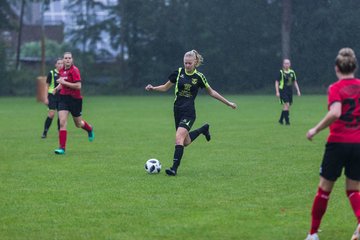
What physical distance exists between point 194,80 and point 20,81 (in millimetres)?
41726

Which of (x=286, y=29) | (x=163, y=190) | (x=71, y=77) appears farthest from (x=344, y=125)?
(x=286, y=29)

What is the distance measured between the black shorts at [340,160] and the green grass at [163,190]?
2.32 feet

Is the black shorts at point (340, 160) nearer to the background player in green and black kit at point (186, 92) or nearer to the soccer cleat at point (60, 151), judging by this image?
the background player in green and black kit at point (186, 92)

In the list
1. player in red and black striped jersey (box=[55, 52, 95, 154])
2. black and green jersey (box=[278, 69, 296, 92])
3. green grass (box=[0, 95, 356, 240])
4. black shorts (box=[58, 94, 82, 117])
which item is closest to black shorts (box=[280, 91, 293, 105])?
black and green jersey (box=[278, 69, 296, 92])

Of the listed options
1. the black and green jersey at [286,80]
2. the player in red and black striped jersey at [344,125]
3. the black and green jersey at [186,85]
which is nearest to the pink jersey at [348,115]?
the player in red and black striped jersey at [344,125]

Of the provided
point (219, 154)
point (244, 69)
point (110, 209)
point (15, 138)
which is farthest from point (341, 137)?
point (244, 69)

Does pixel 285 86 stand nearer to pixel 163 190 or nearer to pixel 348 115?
pixel 163 190

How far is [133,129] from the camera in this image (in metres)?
21.7

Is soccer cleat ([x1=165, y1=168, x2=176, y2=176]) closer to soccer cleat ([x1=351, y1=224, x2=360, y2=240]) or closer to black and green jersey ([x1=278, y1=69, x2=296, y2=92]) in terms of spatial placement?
soccer cleat ([x1=351, y1=224, x2=360, y2=240])

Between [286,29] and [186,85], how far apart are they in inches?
1508

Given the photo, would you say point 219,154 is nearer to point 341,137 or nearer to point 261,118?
point 341,137

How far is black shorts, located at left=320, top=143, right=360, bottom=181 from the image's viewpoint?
672 centimetres

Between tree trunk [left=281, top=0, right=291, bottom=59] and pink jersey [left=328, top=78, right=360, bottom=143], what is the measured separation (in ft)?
140

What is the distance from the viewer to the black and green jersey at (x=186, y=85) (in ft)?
38.7
